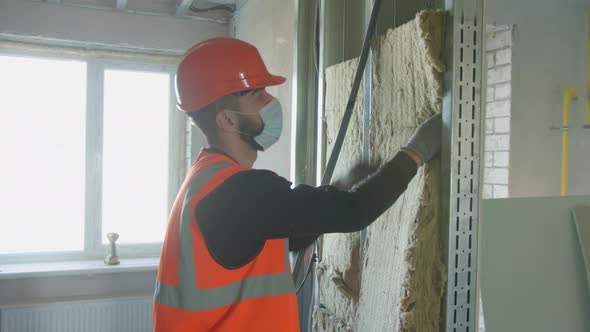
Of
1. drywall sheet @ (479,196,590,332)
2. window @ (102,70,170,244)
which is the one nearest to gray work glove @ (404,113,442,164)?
drywall sheet @ (479,196,590,332)

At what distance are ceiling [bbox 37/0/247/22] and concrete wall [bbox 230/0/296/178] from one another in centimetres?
52

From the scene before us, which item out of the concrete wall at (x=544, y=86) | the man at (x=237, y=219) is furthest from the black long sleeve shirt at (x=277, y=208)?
the concrete wall at (x=544, y=86)

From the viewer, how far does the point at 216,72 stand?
1.07 m

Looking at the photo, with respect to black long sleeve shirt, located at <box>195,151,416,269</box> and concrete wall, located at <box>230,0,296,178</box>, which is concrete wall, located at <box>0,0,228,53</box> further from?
black long sleeve shirt, located at <box>195,151,416,269</box>

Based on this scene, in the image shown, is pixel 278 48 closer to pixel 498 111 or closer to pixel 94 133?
pixel 498 111

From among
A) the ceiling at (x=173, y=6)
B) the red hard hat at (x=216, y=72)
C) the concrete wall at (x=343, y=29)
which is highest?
the ceiling at (x=173, y=6)

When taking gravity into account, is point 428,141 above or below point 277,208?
above

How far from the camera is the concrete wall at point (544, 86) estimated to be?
6.36 feet

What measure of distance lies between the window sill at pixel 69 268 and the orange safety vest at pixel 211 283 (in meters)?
2.41

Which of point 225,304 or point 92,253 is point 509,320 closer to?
point 225,304

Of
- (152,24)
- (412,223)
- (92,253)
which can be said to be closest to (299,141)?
(412,223)

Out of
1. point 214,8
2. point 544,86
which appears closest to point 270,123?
point 544,86

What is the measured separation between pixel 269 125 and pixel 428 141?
37 centimetres

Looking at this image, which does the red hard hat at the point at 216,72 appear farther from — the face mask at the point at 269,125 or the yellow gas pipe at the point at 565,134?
the yellow gas pipe at the point at 565,134
